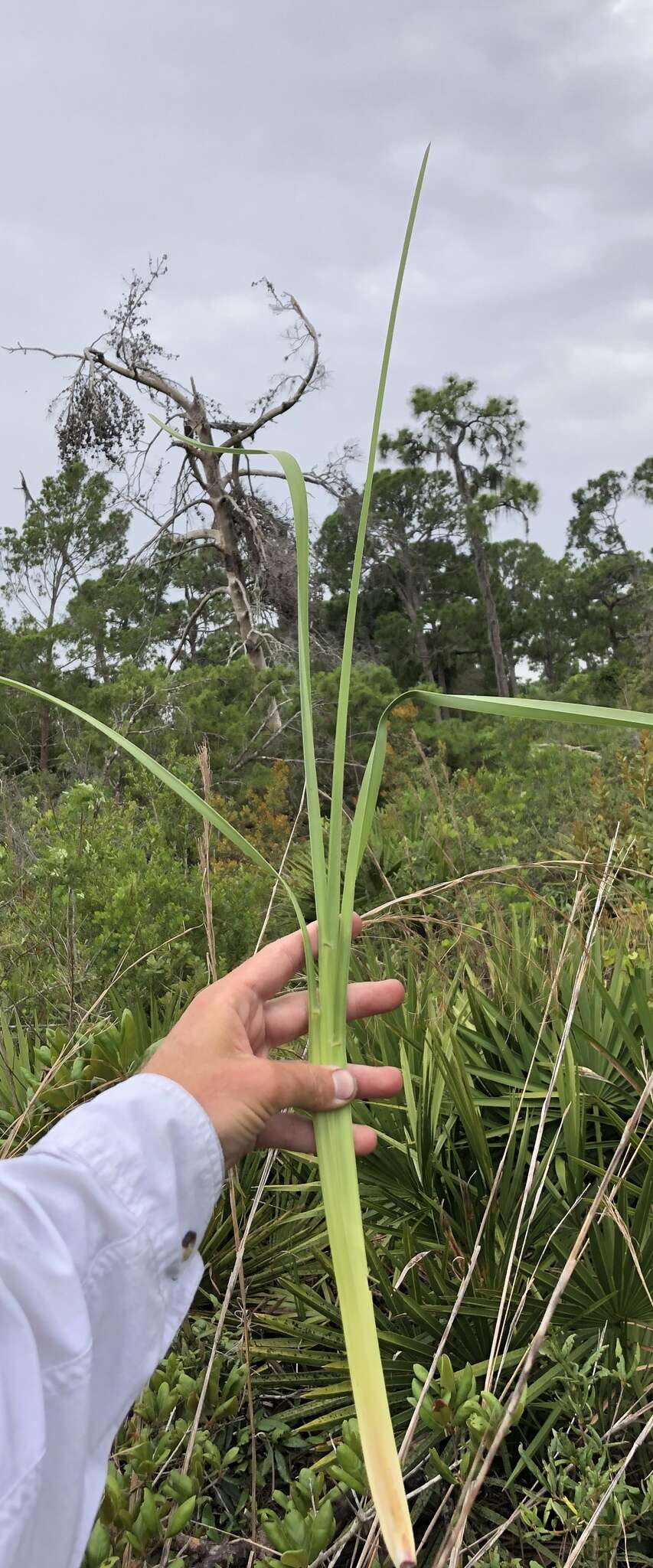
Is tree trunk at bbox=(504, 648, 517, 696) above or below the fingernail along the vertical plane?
above

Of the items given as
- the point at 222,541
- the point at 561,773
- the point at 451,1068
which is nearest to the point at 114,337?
the point at 222,541

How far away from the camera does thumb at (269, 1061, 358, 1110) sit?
3.39 feet

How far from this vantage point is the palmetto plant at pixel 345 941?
0.91 m

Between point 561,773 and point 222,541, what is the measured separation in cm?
631

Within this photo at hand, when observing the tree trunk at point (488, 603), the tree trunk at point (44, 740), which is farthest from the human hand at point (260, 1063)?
the tree trunk at point (488, 603)

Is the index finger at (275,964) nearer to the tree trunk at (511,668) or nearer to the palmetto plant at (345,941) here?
the palmetto plant at (345,941)

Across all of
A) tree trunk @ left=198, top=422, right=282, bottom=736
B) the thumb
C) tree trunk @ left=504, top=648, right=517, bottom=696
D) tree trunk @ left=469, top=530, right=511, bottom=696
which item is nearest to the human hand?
the thumb

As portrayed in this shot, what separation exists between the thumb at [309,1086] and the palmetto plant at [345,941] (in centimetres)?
3

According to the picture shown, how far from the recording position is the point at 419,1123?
171 cm

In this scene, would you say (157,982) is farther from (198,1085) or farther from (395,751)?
(395,751)

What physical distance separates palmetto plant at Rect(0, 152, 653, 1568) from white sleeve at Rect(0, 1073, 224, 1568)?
189 mm

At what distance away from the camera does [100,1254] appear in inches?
31.1

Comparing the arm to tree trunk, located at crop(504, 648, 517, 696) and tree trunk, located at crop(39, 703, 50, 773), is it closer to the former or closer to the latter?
tree trunk, located at crop(39, 703, 50, 773)

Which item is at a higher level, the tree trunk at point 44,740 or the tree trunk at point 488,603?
the tree trunk at point 488,603
